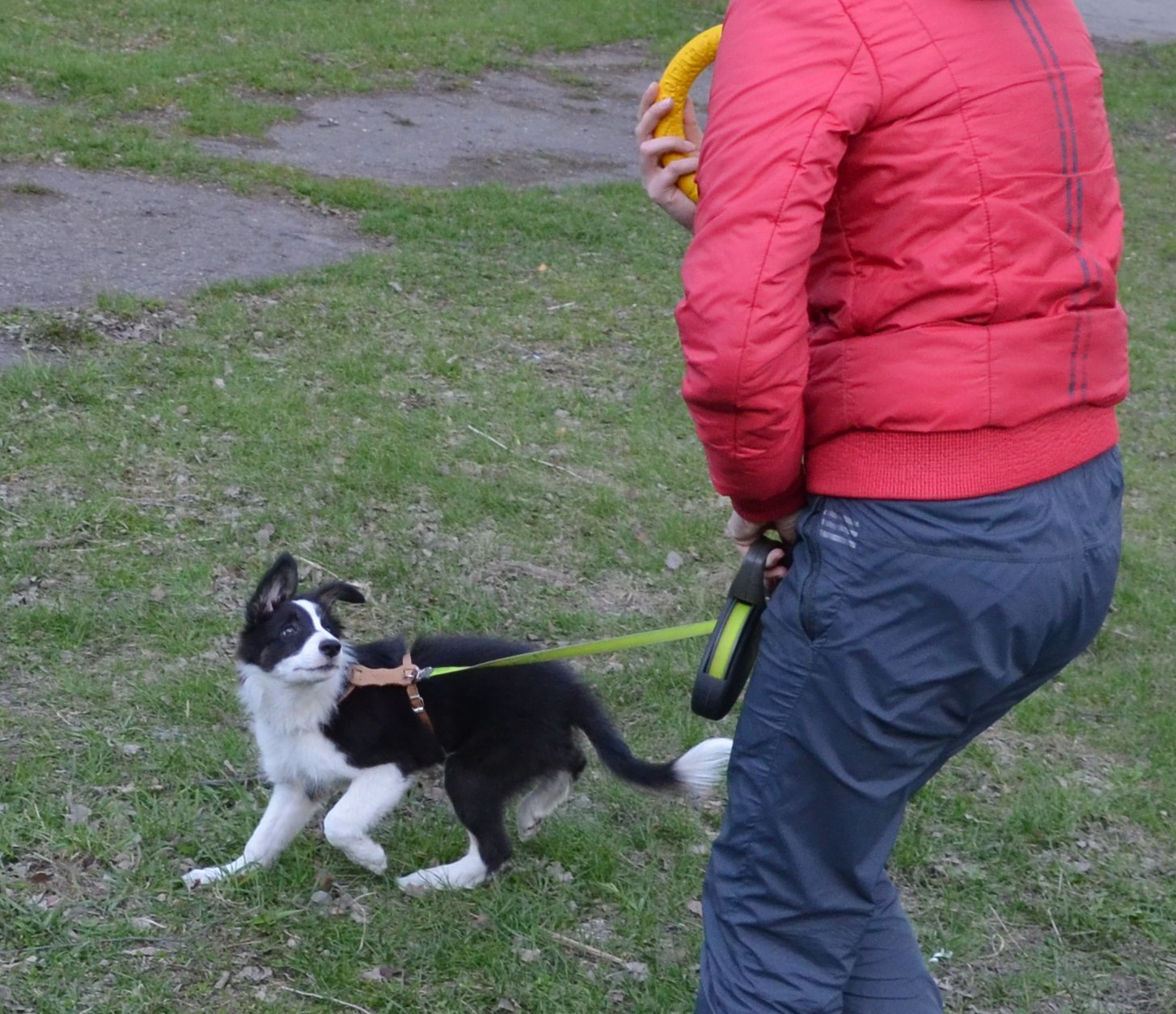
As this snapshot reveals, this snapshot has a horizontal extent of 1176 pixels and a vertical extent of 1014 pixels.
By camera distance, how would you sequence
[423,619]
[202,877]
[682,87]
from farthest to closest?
[423,619] < [202,877] < [682,87]

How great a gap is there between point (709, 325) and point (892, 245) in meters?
0.32

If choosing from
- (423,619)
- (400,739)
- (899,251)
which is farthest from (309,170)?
(899,251)

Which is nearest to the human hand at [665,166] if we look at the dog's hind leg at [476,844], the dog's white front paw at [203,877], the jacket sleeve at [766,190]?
the jacket sleeve at [766,190]

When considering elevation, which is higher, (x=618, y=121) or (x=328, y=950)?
(x=328, y=950)

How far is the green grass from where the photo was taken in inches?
133

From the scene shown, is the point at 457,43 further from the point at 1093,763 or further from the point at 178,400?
the point at 1093,763

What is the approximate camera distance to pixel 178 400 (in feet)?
19.9

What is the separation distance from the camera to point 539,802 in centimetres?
394

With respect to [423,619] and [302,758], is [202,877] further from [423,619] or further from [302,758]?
[423,619]

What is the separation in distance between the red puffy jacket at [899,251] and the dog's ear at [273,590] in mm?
1904

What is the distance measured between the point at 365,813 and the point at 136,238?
545 centimetres

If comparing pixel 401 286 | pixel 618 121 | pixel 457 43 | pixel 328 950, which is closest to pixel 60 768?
pixel 328 950

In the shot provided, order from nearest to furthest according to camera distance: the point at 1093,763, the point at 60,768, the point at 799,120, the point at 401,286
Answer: the point at 799,120 → the point at 60,768 → the point at 1093,763 → the point at 401,286

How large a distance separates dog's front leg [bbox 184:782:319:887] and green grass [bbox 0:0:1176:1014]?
7cm
